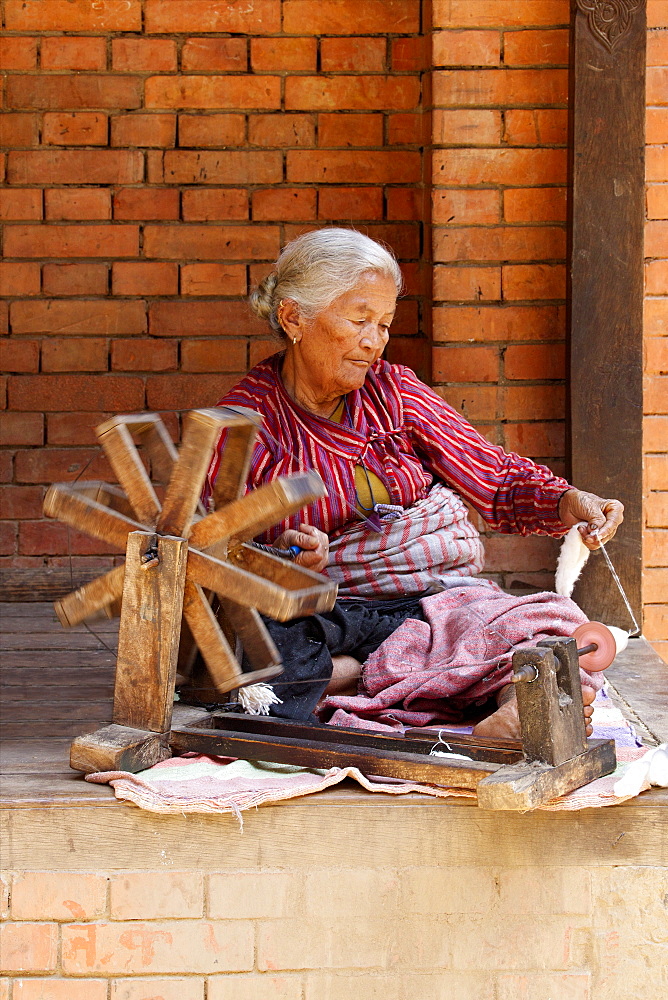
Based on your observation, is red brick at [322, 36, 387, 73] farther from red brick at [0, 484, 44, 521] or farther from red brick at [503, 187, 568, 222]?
red brick at [0, 484, 44, 521]

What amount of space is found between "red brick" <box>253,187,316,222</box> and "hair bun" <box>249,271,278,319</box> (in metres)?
0.90

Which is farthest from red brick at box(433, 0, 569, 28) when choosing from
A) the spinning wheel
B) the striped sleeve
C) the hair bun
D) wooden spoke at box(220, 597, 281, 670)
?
wooden spoke at box(220, 597, 281, 670)

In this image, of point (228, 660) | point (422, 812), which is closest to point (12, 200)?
point (228, 660)

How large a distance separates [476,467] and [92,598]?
3.88 feet

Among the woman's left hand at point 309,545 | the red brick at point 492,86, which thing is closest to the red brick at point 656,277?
the red brick at point 492,86

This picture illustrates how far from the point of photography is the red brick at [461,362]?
3.46m

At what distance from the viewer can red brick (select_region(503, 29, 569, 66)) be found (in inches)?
133

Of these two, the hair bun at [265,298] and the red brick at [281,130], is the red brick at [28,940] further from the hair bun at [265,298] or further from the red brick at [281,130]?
the red brick at [281,130]

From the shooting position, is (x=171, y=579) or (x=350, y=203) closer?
(x=171, y=579)

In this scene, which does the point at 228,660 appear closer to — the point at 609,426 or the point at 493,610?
the point at 493,610

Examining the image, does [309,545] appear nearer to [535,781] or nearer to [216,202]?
[535,781]

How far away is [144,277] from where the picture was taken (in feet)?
12.4

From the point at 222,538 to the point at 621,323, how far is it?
1727 mm

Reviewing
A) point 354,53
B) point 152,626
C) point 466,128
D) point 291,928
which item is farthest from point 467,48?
point 291,928
